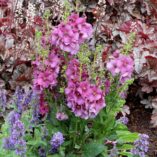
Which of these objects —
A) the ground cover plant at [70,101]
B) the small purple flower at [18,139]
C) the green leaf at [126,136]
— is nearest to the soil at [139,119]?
the green leaf at [126,136]

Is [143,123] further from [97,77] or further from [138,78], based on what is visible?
[97,77]

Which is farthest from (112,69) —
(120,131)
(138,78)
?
(138,78)

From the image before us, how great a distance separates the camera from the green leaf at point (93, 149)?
10.3ft

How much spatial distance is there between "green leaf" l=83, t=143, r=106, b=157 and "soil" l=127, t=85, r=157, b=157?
1.02 metres

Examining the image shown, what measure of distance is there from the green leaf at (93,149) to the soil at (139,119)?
3.34 ft

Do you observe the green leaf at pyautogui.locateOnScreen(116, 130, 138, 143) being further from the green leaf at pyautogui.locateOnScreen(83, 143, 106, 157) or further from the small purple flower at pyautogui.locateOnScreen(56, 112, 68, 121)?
the small purple flower at pyautogui.locateOnScreen(56, 112, 68, 121)

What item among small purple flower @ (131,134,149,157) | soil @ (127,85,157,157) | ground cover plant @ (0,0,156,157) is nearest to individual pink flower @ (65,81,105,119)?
ground cover plant @ (0,0,156,157)

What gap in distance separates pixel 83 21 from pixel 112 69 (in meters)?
0.32

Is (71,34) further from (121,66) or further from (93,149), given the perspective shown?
(93,149)

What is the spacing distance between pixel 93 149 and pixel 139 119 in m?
1.45

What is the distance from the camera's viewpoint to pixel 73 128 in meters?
3.11

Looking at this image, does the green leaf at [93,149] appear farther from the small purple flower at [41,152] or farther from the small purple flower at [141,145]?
the small purple flower at [141,145]

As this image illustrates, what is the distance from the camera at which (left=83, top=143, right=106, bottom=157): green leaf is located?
3.13 metres

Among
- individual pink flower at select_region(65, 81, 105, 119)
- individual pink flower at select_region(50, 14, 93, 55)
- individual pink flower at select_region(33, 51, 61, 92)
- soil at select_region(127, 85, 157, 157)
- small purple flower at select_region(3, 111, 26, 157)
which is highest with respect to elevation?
individual pink flower at select_region(50, 14, 93, 55)
